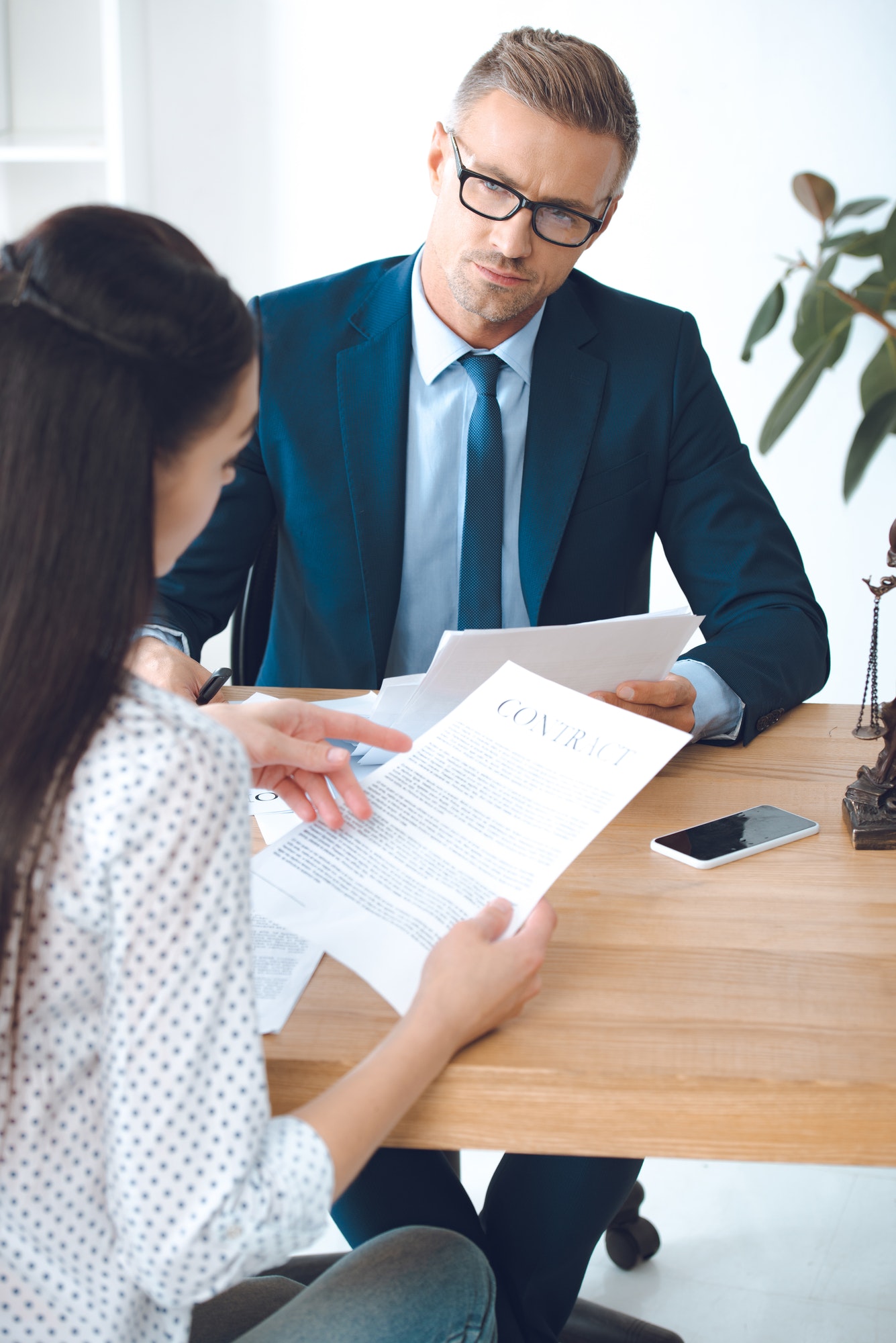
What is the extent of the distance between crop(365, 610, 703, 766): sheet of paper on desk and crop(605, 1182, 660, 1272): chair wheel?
79 centimetres

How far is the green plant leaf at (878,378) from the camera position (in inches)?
33.5

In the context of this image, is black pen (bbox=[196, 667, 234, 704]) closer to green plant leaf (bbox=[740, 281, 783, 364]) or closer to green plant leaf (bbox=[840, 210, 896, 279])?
green plant leaf (bbox=[740, 281, 783, 364])

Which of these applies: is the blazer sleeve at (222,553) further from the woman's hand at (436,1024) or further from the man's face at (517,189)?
the woman's hand at (436,1024)

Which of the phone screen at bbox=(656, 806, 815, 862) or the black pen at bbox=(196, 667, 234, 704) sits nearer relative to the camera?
the phone screen at bbox=(656, 806, 815, 862)

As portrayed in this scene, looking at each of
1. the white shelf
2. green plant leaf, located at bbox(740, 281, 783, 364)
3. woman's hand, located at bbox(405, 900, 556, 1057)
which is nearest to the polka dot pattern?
woman's hand, located at bbox(405, 900, 556, 1057)

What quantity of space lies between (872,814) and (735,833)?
12cm

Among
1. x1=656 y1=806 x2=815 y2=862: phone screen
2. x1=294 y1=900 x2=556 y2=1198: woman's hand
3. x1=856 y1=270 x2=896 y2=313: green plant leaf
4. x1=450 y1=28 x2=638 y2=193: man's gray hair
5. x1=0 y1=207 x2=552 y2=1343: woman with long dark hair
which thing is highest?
x1=450 y1=28 x2=638 y2=193: man's gray hair

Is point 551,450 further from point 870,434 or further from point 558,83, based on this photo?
point 870,434

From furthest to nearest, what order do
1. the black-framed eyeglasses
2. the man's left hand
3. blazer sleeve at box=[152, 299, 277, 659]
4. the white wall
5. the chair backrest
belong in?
the white wall → the chair backrest → blazer sleeve at box=[152, 299, 277, 659] → the black-framed eyeglasses → the man's left hand

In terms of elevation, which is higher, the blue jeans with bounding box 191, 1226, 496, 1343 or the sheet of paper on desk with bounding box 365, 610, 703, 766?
the sheet of paper on desk with bounding box 365, 610, 703, 766

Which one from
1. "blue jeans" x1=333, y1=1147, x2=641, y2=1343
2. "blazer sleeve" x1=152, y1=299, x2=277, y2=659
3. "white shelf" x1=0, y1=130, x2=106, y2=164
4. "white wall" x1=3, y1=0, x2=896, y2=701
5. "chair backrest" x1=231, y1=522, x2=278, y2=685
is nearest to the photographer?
"blue jeans" x1=333, y1=1147, x2=641, y2=1343

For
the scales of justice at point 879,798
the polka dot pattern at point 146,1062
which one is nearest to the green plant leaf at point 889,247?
the scales of justice at point 879,798

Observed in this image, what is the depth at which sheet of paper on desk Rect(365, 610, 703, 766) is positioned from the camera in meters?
1.08

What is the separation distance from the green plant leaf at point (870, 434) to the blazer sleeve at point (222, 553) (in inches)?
37.6
